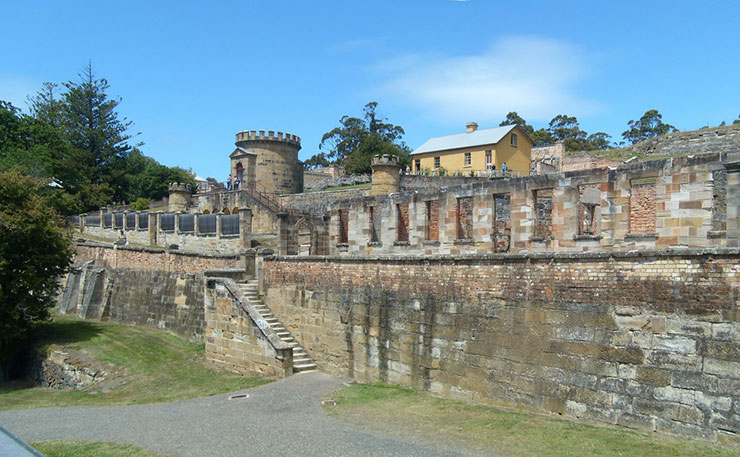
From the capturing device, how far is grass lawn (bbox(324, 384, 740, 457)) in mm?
8008

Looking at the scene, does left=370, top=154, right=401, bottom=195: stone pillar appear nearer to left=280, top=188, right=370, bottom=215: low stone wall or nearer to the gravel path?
left=280, top=188, right=370, bottom=215: low stone wall

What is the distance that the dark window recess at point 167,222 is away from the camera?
33.3m

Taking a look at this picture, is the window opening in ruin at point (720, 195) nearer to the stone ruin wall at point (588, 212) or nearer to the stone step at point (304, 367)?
the stone ruin wall at point (588, 212)

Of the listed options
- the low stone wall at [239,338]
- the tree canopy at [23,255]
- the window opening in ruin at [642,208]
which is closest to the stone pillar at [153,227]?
the tree canopy at [23,255]

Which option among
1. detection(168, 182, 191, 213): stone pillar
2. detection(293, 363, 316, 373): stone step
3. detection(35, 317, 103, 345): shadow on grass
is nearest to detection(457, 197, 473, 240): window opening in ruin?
detection(293, 363, 316, 373): stone step

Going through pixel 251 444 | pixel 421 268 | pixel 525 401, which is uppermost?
pixel 421 268

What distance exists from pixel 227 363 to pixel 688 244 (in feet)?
41.8

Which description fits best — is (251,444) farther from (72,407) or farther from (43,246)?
(43,246)

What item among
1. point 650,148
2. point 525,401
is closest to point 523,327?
point 525,401

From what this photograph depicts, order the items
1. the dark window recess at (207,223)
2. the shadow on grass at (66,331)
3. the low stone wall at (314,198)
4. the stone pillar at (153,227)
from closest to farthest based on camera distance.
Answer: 1. the shadow on grass at (66,331)
2. the dark window recess at (207,223)
3. the stone pillar at (153,227)
4. the low stone wall at (314,198)

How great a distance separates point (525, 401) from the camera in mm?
10492

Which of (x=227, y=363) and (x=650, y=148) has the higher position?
(x=650, y=148)

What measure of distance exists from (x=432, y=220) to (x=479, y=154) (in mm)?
26889

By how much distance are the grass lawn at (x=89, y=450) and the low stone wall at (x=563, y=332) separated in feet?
19.0
